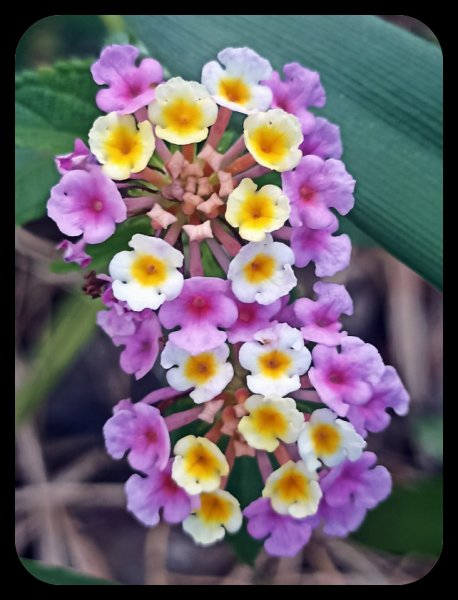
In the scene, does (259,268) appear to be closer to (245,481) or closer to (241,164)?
(241,164)

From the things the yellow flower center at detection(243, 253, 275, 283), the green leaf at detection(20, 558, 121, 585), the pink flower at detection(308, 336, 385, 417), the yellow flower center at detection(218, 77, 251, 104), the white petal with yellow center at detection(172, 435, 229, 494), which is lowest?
the green leaf at detection(20, 558, 121, 585)

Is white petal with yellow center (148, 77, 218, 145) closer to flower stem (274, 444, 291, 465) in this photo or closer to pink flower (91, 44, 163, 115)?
pink flower (91, 44, 163, 115)

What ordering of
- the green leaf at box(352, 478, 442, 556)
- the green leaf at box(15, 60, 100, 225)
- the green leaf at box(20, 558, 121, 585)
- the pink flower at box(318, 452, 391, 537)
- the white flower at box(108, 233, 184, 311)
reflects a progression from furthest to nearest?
1. the green leaf at box(352, 478, 442, 556)
2. the green leaf at box(20, 558, 121, 585)
3. the green leaf at box(15, 60, 100, 225)
4. the pink flower at box(318, 452, 391, 537)
5. the white flower at box(108, 233, 184, 311)

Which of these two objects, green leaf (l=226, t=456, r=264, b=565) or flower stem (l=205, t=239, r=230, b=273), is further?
green leaf (l=226, t=456, r=264, b=565)

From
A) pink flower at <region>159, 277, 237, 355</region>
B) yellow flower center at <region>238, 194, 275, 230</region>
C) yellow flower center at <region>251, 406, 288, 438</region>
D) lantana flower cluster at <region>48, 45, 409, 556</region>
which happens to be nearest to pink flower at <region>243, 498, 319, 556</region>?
lantana flower cluster at <region>48, 45, 409, 556</region>

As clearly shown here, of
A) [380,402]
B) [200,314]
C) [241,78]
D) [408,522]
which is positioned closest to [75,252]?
[200,314]

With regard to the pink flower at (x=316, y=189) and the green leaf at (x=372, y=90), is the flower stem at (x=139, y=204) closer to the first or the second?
the pink flower at (x=316, y=189)

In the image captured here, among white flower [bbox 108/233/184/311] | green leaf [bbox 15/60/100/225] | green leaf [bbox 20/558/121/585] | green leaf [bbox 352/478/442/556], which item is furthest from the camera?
green leaf [bbox 352/478/442/556]
